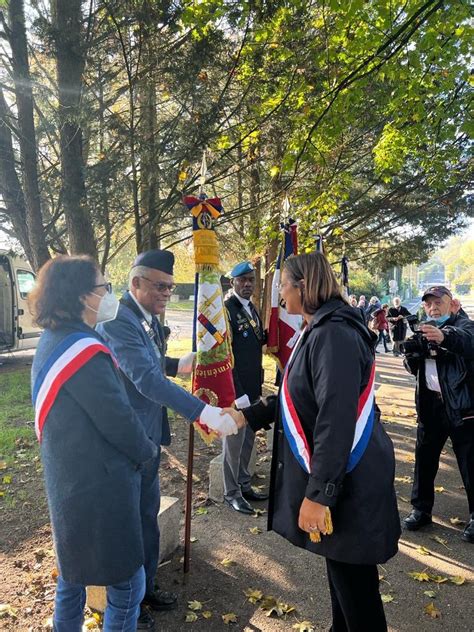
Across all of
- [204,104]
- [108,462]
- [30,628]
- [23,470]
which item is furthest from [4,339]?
[108,462]

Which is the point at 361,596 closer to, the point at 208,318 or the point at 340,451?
the point at 340,451

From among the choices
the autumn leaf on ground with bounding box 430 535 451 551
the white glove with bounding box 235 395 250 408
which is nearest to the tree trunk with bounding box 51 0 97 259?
the white glove with bounding box 235 395 250 408

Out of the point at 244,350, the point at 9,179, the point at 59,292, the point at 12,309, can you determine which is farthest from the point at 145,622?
the point at 12,309

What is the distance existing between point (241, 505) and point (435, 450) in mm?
1814

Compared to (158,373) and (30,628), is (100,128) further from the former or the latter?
(30,628)

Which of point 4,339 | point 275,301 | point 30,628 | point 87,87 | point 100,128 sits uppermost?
point 87,87

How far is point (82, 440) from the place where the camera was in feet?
6.54

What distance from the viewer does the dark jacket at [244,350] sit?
15.9ft

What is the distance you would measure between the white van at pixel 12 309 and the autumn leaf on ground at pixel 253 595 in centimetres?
1026

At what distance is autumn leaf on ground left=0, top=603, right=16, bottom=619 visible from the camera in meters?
3.07

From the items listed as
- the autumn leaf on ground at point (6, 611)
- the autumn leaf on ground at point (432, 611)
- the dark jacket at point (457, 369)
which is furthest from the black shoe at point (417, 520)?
the autumn leaf on ground at point (6, 611)

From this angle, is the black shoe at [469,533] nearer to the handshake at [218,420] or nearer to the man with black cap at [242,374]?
the man with black cap at [242,374]

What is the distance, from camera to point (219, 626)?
294 cm

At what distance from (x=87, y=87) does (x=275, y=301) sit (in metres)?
3.90
